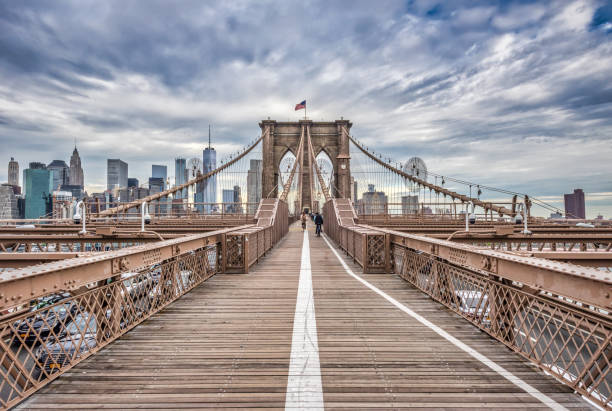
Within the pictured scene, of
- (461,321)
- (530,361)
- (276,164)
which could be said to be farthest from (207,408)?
(276,164)

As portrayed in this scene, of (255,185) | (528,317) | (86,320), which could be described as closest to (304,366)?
(86,320)

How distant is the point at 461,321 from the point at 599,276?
9.42ft

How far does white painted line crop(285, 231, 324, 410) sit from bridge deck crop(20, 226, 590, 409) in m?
0.08

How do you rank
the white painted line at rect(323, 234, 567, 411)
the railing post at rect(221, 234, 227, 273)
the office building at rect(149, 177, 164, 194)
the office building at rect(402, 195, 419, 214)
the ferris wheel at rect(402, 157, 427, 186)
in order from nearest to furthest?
the white painted line at rect(323, 234, 567, 411), the railing post at rect(221, 234, 227, 273), the office building at rect(402, 195, 419, 214), the ferris wheel at rect(402, 157, 427, 186), the office building at rect(149, 177, 164, 194)

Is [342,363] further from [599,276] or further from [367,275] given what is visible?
[367,275]

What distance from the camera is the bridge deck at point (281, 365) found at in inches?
133

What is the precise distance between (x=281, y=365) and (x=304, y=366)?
29 centimetres

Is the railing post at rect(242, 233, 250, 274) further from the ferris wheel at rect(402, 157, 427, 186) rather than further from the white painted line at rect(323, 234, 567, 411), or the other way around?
the ferris wheel at rect(402, 157, 427, 186)

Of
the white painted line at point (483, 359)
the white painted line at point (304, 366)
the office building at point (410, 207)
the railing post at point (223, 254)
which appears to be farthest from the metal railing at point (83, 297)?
the office building at point (410, 207)

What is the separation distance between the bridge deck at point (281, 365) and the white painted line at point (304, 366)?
0.27ft

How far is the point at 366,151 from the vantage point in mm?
51125

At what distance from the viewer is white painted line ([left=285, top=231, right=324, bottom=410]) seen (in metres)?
3.32

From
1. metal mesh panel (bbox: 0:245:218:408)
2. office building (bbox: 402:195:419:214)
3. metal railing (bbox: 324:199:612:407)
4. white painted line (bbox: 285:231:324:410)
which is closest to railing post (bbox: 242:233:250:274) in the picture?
metal mesh panel (bbox: 0:245:218:408)

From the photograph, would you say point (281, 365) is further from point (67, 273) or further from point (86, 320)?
point (67, 273)
